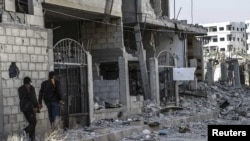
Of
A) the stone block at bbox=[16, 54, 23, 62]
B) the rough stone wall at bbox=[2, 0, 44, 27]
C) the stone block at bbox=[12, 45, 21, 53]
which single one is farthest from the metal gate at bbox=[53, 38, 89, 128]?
the stone block at bbox=[12, 45, 21, 53]

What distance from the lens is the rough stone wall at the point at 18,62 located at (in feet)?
36.8

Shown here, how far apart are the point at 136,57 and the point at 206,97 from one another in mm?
5260

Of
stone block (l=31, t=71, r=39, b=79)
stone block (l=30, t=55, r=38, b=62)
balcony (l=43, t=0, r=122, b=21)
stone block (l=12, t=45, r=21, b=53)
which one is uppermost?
balcony (l=43, t=0, r=122, b=21)

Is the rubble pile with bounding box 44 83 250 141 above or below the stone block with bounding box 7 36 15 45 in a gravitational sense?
below

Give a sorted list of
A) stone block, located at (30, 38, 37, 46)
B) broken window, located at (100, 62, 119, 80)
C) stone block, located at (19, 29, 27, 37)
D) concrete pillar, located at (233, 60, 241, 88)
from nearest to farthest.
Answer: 1. stone block, located at (19, 29, 27, 37)
2. stone block, located at (30, 38, 37, 46)
3. broken window, located at (100, 62, 119, 80)
4. concrete pillar, located at (233, 60, 241, 88)

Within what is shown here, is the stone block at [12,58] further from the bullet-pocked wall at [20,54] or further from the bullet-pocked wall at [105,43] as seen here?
the bullet-pocked wall at [105,43]

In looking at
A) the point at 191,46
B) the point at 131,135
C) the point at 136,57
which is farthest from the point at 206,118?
the point at 191,46

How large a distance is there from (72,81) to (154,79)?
20.1 ft

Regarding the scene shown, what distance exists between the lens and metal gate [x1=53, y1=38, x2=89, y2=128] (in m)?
13.0

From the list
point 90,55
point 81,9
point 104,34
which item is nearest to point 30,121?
point 90,55

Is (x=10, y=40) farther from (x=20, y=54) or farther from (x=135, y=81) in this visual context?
(x=135, y=81)

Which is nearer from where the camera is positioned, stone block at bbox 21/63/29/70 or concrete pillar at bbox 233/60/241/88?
stone block at bbox 21/63/29/70

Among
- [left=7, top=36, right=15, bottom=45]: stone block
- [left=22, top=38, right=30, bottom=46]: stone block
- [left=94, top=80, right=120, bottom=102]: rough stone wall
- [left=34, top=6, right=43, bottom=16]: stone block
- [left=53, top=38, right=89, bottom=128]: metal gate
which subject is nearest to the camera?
[left=7, top=36, right=15, bottom=45]: stone block

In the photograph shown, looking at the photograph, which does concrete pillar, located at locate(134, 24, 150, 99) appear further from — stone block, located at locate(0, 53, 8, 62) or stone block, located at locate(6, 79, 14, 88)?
stone block, located at locate(0, 53, 8, 62)
